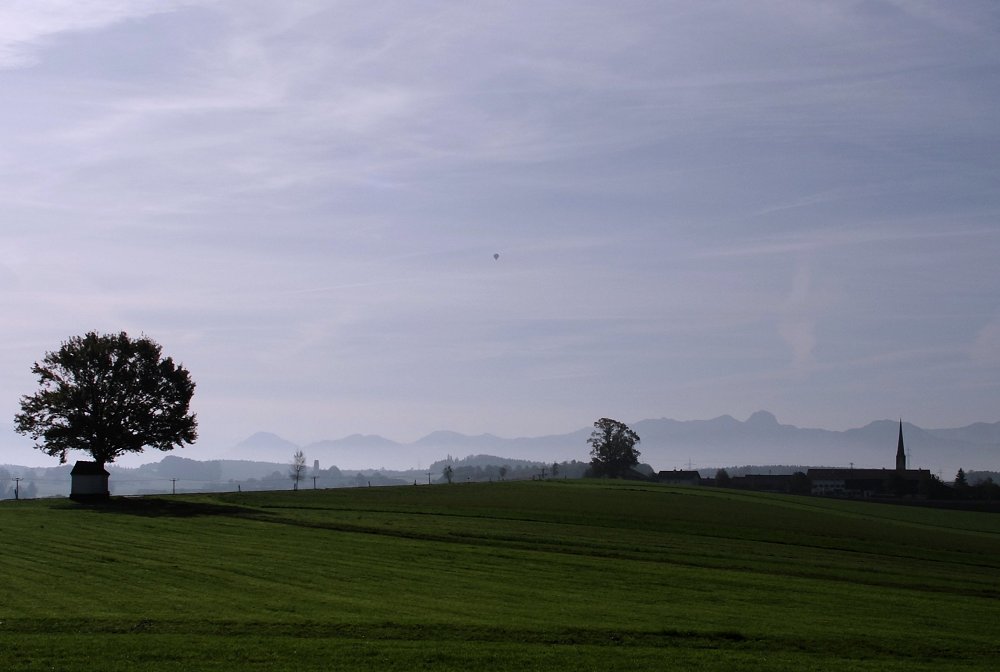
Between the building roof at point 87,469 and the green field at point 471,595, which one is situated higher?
the building roof at point 87,469

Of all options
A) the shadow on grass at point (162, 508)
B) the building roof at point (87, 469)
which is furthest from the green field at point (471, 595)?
the building roof at point (87, 469)

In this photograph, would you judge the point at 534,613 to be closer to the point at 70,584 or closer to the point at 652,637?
the point at 652,637

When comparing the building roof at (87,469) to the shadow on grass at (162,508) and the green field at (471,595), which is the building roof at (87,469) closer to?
the shadow on grass at (162,508)

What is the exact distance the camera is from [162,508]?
71625 millimetres

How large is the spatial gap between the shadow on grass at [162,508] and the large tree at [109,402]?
20.4ft

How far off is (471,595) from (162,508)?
4616 centimetres

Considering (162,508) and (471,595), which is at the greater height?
(162,508)

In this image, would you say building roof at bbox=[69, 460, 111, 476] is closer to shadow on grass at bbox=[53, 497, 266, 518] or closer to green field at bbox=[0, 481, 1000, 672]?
shadow on grass at bbox=[53, 497, 266, 518]

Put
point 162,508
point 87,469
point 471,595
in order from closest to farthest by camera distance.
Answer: point 471,595, point 162,508, point 87,469

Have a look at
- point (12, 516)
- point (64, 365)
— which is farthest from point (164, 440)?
point (12, 516)

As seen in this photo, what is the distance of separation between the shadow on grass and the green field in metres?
0.85

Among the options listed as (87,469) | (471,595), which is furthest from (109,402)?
(471,595)

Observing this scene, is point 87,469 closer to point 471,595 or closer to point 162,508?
point 162,508

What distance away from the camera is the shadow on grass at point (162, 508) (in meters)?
67.1
